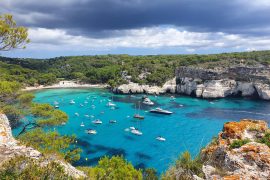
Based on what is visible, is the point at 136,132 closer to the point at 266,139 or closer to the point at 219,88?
the point at 266,139

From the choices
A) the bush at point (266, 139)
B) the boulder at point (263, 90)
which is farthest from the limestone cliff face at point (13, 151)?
the boulder at point (263, 90)

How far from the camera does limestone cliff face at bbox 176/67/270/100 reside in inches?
3971

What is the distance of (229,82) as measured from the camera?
105 meters

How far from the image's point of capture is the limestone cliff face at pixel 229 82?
100875 mm

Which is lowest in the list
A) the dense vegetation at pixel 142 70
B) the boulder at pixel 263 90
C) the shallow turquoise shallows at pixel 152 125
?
the shallow turquoise shallows at pixel 152 125

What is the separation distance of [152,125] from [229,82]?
5575cm

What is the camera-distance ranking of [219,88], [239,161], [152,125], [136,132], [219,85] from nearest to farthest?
[239,161] → [136,132] → [152,125] → [219,88] → [219,85]

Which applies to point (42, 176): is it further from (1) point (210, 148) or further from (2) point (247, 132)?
(2) point (247, 132)

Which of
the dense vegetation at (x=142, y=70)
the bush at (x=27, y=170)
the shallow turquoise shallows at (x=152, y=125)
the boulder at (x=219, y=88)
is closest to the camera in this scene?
the bush at (x=27, y=170)

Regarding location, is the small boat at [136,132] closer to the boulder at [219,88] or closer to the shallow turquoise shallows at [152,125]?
the shallow turquoise shallows at [152,125]

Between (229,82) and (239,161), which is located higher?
(239,161)

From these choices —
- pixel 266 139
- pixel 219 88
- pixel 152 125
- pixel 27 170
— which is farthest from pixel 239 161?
pixel 219 88

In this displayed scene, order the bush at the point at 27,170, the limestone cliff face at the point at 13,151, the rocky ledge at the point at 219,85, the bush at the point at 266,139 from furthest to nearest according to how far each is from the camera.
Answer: the rocky ledge at the point at 219,85, the bush at the point at 266,139, the limestone cliff face at the point at 13,151, the bush at the point at 27,170

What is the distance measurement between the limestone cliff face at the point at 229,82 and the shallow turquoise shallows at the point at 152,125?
7065 mm
